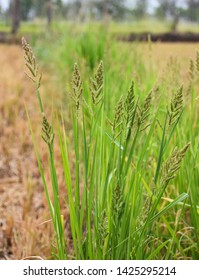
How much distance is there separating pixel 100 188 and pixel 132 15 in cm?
3630

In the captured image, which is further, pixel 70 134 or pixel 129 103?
pixel 70 134

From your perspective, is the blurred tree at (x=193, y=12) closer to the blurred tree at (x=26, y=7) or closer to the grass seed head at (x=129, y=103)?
the blurred tree at (x=26, y=7)

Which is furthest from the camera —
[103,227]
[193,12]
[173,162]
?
[193,12]

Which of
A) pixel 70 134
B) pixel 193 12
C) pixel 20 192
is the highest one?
pixel 193 12

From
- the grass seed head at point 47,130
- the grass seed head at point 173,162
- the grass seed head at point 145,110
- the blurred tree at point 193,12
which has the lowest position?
the grass seed head at point 173,162

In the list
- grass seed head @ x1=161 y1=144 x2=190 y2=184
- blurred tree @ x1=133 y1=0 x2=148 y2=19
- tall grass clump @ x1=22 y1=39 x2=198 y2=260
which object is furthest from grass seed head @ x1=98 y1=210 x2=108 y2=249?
blurred tree @ x1=133 y1=0 x2=148 y2=19

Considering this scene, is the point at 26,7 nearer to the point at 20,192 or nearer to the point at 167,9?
the point at 167,9

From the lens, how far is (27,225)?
141cm

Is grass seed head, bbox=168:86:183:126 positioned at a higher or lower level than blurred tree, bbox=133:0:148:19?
lower

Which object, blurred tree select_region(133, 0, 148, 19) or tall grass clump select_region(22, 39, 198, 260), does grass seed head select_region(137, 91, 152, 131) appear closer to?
tall grass clump select_region(22, 39, 198, 260)

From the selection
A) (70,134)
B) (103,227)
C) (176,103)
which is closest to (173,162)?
(176,103)

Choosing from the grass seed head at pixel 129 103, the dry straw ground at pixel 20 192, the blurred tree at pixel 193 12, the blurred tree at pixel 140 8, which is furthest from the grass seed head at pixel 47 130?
the blurred tree at pixel 140 8

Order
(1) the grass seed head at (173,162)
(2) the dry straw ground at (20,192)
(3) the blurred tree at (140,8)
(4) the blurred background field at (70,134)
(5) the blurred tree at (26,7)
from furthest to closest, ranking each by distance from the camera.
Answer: (3) the blurred tree at (140,8) < (5) the blurred tree at (26,7) < (2) the dry straw ground at (20,192) < (4) the blurred background field at (70,134) < (1) the grass seed head at (173,162)
